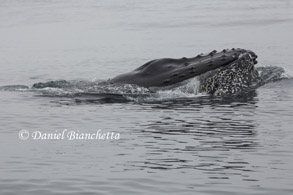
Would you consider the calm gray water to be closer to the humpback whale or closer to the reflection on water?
the reflection on water

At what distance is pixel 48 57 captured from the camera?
82.1 ft

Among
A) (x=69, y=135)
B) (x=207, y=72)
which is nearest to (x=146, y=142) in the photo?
(x=69, y=135)

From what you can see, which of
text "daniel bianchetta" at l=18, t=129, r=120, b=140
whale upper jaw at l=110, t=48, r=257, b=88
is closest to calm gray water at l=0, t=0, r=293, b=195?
text "daniel bianchetta" at l=18, t=129, r=120, b=140

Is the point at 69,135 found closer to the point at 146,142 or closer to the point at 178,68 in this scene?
the point at 146,142

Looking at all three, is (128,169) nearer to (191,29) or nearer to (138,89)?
(138,89)

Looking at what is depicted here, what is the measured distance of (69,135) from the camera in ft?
36.4

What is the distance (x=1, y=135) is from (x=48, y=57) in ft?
45.7

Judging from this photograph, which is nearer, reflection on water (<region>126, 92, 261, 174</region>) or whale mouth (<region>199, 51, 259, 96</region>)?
reflection on water (<region>126, 92, 261, 174</region>)

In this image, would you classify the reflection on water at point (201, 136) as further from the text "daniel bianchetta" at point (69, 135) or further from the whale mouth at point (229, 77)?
the whale mouth at point (229, 77)

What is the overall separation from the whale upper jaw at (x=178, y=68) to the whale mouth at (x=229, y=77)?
0.05 m

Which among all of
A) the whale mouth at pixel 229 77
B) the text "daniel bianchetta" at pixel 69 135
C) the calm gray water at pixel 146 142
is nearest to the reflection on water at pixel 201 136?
the calm gray water at pixel 146 142

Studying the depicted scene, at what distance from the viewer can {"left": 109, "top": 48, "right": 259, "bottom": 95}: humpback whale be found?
46.7ft

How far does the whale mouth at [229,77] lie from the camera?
1430cm

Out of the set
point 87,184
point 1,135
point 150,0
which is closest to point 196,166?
point 87,184
